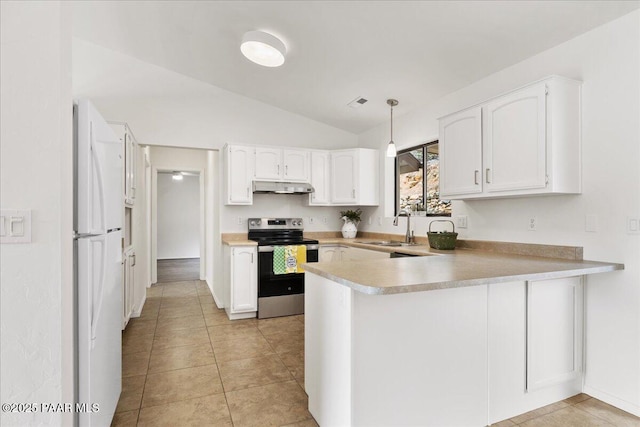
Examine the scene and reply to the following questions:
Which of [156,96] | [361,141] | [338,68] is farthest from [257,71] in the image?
[361,141]

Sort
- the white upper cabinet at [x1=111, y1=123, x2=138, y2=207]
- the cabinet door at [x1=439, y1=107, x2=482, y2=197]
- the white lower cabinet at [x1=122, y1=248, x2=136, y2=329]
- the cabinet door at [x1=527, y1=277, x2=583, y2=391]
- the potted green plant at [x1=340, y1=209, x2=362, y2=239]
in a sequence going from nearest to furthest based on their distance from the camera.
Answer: the cabinet door at [x1=527, y1=277, x2=583, y2=391] < the cabinet door at [x1=439, y1=107, x2=482, y2=197] < the white upper cabinet at [x1=111, y1=123, x2=138, y2=207] < the white lower cabinet at [x1=122, y1=248, x2=136, y2=329] < the potted green plant at [x1=340, y1=209, x2=362, y2=239]

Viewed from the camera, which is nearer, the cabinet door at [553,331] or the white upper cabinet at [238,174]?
the cabinet door at [553,331]

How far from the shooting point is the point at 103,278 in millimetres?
1644

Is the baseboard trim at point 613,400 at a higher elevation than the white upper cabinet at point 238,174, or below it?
below

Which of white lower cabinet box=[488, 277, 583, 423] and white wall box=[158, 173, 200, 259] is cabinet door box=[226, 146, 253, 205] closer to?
white lower cabinet box=[488, 277, 583, 423]

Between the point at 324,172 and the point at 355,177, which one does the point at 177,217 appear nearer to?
the point at 324,172

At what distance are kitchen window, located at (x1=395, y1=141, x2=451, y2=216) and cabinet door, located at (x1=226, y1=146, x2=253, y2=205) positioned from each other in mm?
1975

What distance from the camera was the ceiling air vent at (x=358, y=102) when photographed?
3999mm

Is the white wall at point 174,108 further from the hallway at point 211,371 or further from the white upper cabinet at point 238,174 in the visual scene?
the hallway at point 211,371

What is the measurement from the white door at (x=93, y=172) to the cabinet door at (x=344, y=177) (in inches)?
125

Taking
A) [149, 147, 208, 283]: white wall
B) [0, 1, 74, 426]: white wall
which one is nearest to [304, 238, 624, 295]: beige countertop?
[0, 1, 74, 426]: white wall

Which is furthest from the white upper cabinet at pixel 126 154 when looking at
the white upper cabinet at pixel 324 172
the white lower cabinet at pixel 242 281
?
the white lower cabinet at pixel 242 281

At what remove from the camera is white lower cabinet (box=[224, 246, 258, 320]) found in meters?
3.99

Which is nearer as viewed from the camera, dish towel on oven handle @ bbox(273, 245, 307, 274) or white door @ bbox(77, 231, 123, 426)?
white door @ bbox(77, 231, 123, 426)
